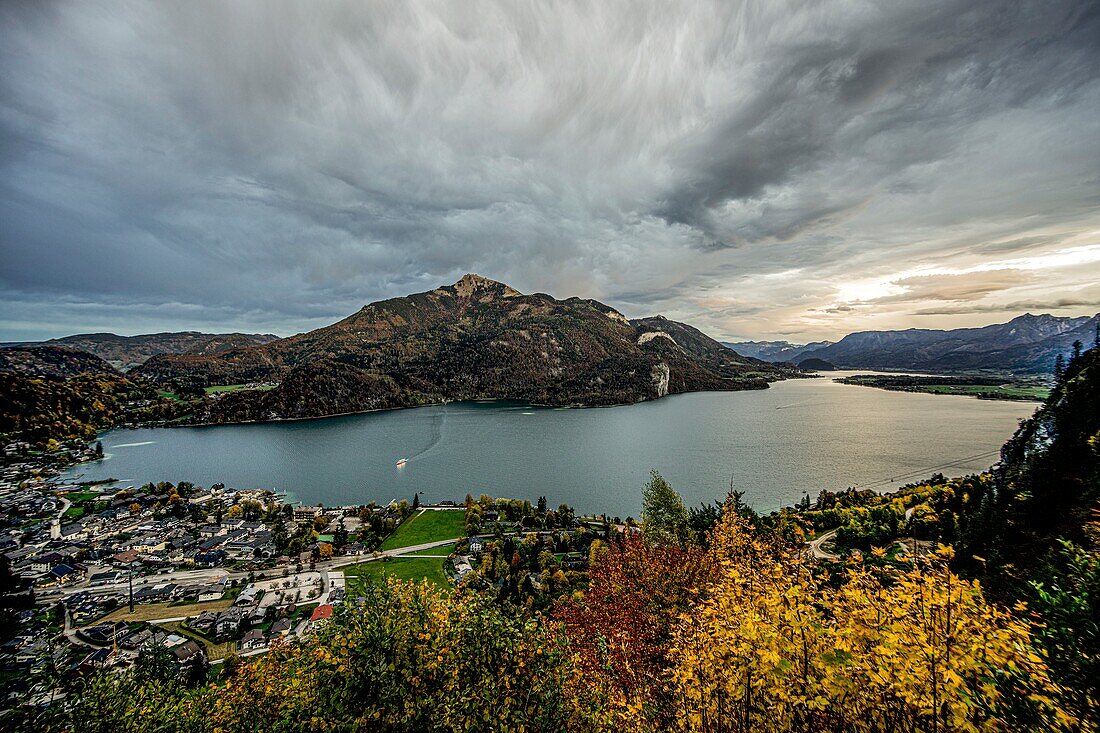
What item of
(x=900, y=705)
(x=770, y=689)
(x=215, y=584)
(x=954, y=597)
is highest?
(x=954, y=597)

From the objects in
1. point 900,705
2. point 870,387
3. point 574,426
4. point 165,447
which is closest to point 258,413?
point 165,447

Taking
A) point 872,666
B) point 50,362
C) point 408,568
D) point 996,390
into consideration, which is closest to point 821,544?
point 408,568

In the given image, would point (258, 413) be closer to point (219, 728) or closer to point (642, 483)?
point (642, 483)

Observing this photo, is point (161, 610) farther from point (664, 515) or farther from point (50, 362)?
point (50, 362)

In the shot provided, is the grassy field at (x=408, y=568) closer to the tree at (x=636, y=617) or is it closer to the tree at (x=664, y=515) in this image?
the tree at (x=664, y=515)

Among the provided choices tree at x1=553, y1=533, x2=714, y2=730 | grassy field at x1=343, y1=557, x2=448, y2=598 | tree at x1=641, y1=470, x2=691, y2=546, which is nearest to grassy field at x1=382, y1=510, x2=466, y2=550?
grassy field at x1=343, y1=557, x2=448, y2=598

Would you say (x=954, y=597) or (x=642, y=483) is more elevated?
(x=954, y=597)

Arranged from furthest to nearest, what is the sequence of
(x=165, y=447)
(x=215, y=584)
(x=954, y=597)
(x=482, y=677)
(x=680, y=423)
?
1. (x=680, y=423)
2. (x=165, y=447)
3. (x=215, y=584)
4. (x=482, y=677)
5. (x=954, y=597)

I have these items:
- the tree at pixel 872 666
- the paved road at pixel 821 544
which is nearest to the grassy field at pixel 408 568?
the paved road at pixel 821 544
